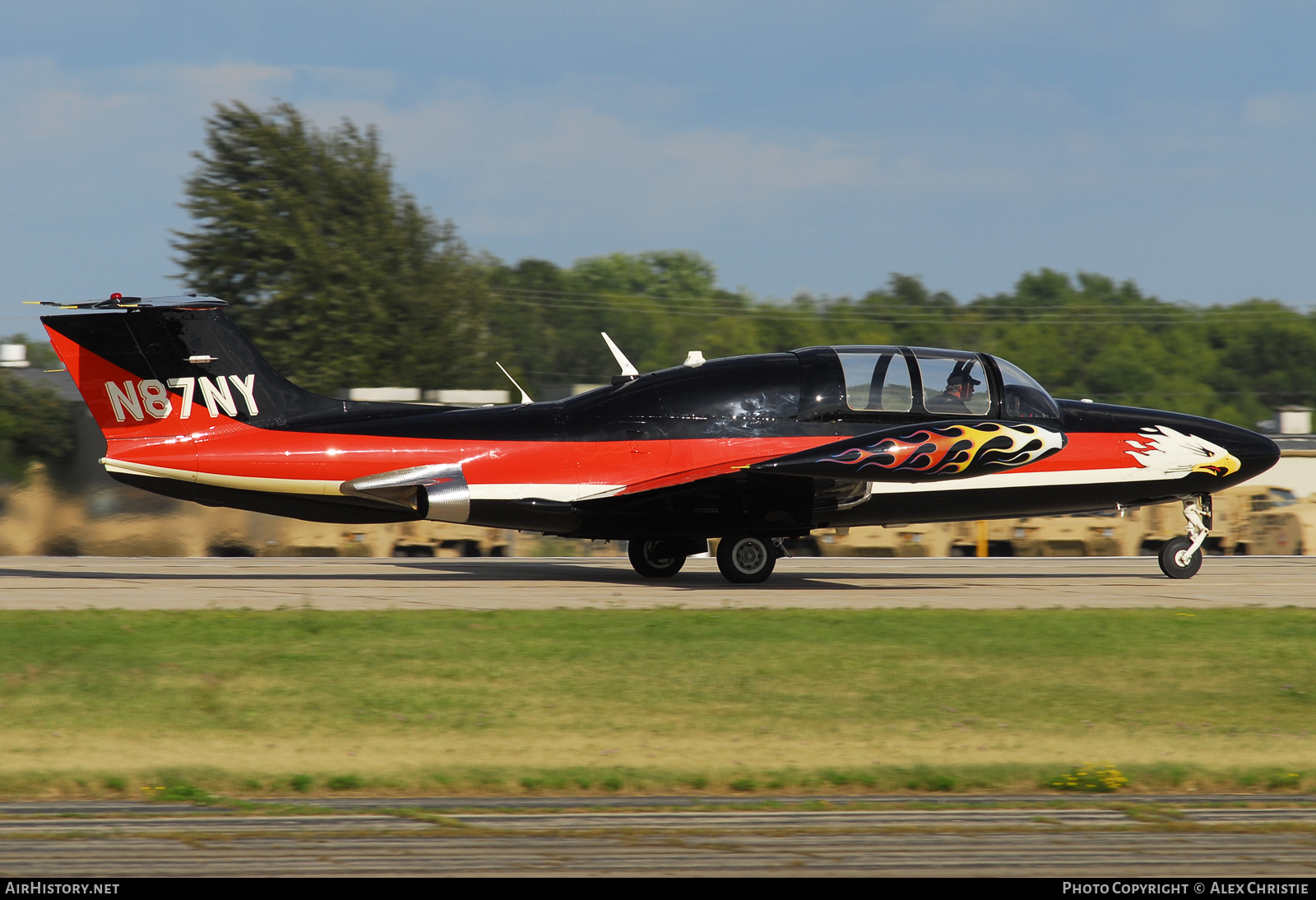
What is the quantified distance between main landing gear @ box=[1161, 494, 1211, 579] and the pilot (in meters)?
3.82

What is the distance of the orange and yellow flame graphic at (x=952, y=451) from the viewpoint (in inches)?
595

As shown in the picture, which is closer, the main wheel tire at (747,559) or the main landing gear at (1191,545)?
the main wheel tire at (747,559)

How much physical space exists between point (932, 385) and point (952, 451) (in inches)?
60.8

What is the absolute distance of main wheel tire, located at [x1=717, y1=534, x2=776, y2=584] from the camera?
16.5 meters

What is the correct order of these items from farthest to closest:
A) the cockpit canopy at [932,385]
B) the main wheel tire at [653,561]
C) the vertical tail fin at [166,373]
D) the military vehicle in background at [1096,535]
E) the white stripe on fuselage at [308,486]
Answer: the military vehicle in background at [1096,535]
the main wheel tire at [653,561]
the cockpit canopy at [932,385]
the white stripe on fuselage at [308,486]
the vertical tail fin at [166,373]

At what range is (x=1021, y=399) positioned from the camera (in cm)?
1684

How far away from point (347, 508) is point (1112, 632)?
30.2ft

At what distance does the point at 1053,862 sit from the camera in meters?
5.91

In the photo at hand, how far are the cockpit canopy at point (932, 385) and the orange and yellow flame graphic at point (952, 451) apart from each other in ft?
2.30

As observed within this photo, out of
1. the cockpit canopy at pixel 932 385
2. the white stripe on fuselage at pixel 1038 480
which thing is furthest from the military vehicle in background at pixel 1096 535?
the cockpit canopy at pixel 932 385

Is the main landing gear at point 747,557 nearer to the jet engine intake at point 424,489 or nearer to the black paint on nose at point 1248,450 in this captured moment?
the jet engine intake at point 424,489
